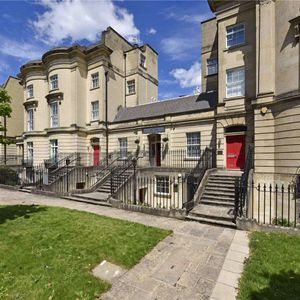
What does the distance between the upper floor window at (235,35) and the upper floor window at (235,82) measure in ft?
6.12

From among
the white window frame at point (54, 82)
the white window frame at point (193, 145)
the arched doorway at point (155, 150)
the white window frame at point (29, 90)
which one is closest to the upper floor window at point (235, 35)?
the white window frame at point (193, 145)

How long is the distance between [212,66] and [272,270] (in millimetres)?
19262

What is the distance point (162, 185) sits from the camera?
15.2 meters

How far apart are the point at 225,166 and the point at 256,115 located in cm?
389

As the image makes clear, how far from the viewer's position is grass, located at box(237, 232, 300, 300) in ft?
13.0

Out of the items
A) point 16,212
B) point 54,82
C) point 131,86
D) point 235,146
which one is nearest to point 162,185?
point 235,146

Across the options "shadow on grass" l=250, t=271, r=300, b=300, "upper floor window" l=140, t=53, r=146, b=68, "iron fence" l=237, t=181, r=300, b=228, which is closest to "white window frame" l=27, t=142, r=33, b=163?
"upper floor window" l=140, t=53, r=146, b=68

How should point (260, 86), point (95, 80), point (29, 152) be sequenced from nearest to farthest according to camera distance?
point (260, 86)
point (95, 80)
point (29, 152)

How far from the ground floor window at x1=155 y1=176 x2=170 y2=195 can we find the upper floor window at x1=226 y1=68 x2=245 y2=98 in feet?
23.2

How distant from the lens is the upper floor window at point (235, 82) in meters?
14.5

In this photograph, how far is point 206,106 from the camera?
17172 mm

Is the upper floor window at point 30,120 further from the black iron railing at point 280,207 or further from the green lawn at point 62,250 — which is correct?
the black iron railing at point 280,207

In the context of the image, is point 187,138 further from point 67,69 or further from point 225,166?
point 67,69

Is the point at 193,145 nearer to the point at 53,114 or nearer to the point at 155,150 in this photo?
the point at 155,150
